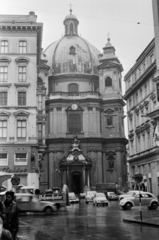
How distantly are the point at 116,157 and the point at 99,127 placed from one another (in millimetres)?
6472

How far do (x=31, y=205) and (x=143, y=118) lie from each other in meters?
28.2

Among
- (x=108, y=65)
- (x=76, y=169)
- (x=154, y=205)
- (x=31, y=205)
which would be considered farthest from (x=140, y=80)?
(x=31, y=205)

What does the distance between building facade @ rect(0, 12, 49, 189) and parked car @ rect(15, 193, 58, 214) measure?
1667cm

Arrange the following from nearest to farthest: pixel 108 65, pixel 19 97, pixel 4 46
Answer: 1. pixel 19 97
2. pixel 4 46
3. pixel 108 65

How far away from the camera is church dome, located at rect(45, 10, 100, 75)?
77.7 meters

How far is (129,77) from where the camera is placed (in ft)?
202

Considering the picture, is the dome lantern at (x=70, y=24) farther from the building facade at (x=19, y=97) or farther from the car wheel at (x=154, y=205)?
the car wheel at (x=154, y=205)

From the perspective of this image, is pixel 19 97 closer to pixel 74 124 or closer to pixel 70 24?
pixel 74 124

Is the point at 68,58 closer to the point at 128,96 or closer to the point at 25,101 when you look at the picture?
the point at 128,96

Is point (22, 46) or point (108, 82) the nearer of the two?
point (22, 46)

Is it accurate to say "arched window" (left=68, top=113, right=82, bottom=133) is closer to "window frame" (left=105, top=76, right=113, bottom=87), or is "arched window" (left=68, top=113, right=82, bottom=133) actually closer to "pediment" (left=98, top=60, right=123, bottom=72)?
"window frame" (left=105, top=76, right=113, bottom=87)

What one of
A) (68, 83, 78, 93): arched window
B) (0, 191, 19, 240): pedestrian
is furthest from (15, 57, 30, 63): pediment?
(0, 191, 19, 240): pedestrian

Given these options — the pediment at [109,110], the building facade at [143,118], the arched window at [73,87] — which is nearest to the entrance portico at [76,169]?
the building facade at [143,118]

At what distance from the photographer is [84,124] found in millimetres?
70125
